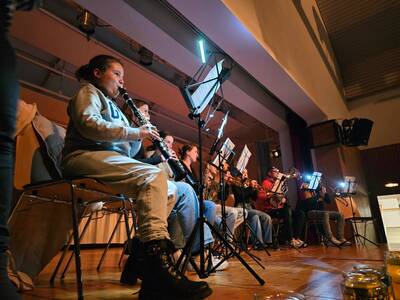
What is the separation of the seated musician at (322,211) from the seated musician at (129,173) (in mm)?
3500

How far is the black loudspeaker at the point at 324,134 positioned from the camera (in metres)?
4.88

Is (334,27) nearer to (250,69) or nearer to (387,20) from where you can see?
(387,20)

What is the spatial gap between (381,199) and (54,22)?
6.46 metres

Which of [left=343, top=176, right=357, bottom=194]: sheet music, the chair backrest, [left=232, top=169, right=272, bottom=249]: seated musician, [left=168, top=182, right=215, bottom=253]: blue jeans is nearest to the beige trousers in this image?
the chair backrest

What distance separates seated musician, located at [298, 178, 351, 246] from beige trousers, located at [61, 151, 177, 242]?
351cm

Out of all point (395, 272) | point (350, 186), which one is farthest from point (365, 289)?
point (350, 186)

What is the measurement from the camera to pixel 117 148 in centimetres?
125

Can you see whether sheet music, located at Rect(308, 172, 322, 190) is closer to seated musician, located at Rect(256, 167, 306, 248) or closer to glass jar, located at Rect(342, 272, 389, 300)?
seated musician, located at Rect(256, 167, 306, 248)

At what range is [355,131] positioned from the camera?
505 cm

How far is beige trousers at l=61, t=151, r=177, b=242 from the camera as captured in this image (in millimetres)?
993

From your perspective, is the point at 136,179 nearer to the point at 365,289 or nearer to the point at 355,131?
the point at 365,289

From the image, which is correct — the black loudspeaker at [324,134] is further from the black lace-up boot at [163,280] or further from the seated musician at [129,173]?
the black lace-up boot at [163,280]

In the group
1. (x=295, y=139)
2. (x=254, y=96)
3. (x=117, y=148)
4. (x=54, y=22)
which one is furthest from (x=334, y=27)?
(x=117, y=148)

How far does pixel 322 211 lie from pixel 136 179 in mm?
3867
